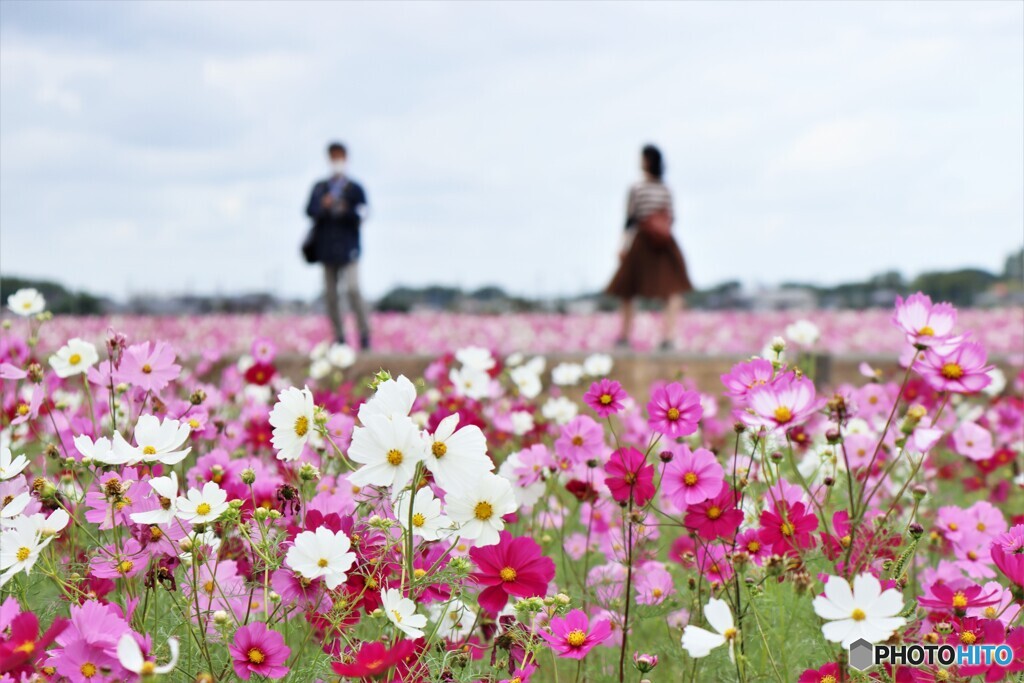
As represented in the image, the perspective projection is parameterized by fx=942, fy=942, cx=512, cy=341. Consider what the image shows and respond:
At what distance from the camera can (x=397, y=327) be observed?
29.7ft

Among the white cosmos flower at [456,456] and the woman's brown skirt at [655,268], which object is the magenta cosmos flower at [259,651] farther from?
the woman's brown skirt at [655,268]

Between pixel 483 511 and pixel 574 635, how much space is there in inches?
8.2

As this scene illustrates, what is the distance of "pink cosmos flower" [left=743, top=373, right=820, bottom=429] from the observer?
118 cm

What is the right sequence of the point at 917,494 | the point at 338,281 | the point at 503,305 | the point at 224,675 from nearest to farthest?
the point at 224,675, the point at 917,494, the point at 338,281, the point at 503,305

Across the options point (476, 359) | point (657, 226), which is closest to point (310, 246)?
point (657, 226)

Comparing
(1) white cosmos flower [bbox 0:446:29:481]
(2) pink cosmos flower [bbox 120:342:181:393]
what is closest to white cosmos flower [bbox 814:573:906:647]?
(1) white cosmos flower [bbox 0:446:29:481]

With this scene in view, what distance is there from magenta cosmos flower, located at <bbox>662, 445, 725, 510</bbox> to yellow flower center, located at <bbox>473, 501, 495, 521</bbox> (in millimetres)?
315

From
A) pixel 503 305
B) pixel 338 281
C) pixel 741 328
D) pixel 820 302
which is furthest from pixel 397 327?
pixel 820 302

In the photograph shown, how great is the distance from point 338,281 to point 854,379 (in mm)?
3729

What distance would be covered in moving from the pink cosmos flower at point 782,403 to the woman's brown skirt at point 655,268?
5555 mm

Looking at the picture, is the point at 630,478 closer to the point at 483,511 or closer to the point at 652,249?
the point at 483,511

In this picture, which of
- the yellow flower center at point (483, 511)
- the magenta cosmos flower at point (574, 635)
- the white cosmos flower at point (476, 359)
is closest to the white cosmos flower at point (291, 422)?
the yellow flower center at point (483, 511)

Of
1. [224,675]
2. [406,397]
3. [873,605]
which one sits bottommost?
[224,675]

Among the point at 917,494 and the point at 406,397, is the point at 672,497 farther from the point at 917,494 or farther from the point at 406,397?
the point at 406,397
